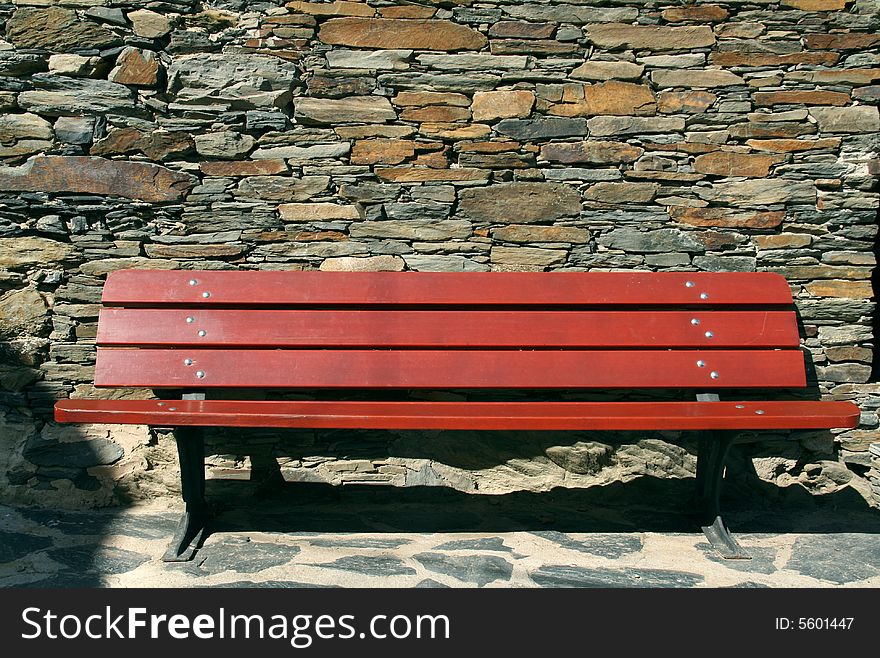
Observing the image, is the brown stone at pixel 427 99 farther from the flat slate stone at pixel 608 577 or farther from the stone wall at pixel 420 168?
the flat slate stone at pixel 608 577

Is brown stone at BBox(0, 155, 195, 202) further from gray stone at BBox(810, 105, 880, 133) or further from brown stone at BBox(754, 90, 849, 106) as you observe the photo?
gray stone at BBox(810, 105, 880, 133)

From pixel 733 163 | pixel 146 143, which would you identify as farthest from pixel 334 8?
pixel 733 163

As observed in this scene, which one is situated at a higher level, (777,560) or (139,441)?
(139,441)

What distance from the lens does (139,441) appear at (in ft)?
11.3

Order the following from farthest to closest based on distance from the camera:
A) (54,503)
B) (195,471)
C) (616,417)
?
(54,503), (195,471), (616,417)

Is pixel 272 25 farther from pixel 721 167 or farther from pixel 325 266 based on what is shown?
pixel 721 167

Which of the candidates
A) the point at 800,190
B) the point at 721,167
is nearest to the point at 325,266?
the point at 721,167

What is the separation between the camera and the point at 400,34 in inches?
134

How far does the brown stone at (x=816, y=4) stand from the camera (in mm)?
3447

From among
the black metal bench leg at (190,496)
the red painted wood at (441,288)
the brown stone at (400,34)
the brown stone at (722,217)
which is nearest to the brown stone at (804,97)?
the brown stone at (722,217)

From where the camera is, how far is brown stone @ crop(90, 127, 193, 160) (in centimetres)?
336

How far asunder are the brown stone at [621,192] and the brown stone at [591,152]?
0.09 metres

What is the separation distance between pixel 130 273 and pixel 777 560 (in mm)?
2330

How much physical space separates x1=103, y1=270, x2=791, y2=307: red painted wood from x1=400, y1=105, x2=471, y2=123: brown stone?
0.59m
